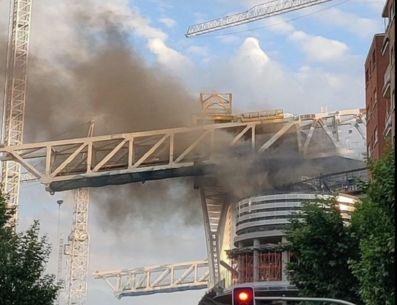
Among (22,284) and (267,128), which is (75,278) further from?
(22,284)

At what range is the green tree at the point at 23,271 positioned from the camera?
39.4m

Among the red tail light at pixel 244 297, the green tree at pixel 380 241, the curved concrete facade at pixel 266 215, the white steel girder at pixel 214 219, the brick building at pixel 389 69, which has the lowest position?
the red tail light at pixel 244 297

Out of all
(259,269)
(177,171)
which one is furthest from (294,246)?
(177,171)

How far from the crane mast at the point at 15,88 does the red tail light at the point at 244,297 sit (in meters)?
102

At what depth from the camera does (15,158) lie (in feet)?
419

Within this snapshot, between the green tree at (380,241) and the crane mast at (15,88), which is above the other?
the crane mast at (15,88)

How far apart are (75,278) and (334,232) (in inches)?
5619

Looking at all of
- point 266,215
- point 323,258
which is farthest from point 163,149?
point 323,258

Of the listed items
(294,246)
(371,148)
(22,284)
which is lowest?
(22,284)

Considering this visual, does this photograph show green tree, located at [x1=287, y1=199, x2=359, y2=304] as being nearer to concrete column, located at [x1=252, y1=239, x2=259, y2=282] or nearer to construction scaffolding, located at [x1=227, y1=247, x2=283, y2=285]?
construction scaffolding, located at [x1=227, y1=247, x2=283, y2=285]

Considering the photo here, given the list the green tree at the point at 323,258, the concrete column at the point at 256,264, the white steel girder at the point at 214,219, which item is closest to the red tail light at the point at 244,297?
the green tree at the point at 323,258

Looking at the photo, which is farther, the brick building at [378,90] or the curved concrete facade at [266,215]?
the curved concrete facade at [266,215]

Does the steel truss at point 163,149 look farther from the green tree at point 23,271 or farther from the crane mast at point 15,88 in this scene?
the green tree at point 23,271

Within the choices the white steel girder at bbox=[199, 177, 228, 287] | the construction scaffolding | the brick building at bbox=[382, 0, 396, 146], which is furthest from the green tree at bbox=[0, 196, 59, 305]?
the white steel girder at bbox=[199, 177, 228, 287]
